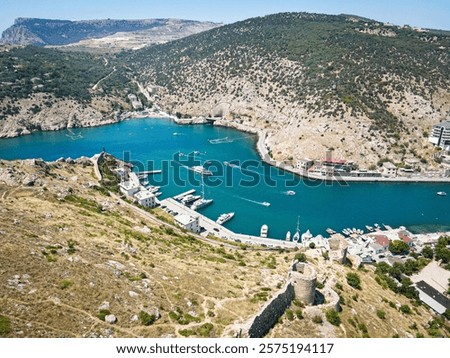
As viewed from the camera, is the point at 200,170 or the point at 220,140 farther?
the point at 220,140

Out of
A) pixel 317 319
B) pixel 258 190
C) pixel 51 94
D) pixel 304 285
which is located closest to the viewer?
pixel 317 319

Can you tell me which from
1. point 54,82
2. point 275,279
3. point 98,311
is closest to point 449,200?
point 275,279

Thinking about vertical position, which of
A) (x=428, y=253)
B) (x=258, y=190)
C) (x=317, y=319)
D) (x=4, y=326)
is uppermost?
(x=4, y=326)

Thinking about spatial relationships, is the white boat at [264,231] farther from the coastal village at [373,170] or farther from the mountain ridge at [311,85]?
the mountain ridge at [311,85]

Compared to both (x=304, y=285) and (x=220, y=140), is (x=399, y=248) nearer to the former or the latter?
(x=304, y=285)

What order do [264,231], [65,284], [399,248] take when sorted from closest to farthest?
[65,284] < [399,248] < [264,231]

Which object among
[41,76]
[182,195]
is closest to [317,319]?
[182,195]

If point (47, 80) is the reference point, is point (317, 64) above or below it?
Answer: above
